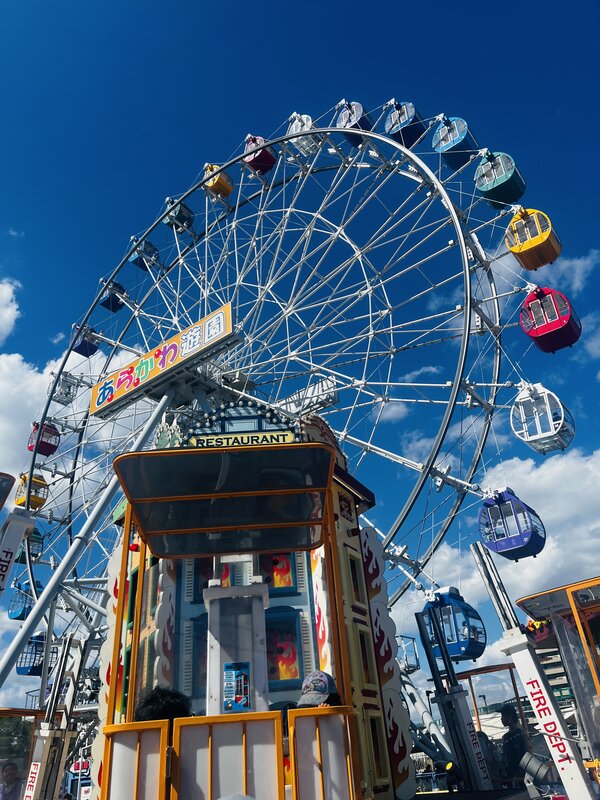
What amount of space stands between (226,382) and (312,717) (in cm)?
1522

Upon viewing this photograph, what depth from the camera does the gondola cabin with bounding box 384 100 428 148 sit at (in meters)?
19.5

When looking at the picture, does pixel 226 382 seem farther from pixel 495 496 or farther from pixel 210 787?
pixel 210 787

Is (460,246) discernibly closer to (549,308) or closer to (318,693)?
(549,308)

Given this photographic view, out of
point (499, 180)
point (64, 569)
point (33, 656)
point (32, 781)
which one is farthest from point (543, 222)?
point (33, 656)

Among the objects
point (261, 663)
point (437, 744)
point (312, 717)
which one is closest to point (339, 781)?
point (312, 717)

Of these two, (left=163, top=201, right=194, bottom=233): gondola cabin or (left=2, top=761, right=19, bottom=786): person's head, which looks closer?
(left=2, top=761, right=19, bottom=786): person's head

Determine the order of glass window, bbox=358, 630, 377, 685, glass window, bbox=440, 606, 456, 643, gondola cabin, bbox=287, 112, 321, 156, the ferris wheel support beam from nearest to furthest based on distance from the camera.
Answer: glass window, bbox=358, 630, 377, 685
the ferris wheel support beam
gondola cabin, bbox=287, 112, 321, 156
glass window, bbox=440, 606, 456, 643

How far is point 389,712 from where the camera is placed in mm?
11320

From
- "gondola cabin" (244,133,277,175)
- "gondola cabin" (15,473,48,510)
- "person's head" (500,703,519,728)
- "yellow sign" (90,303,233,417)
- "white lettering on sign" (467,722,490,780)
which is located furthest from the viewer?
"gondola cabin" (15,473,48,510)

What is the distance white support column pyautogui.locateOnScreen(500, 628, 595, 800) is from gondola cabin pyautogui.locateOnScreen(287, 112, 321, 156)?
17.3 metres

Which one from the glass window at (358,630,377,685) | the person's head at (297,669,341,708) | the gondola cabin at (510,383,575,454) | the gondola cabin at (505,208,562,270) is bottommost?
the person's head at (297,669,341,708)

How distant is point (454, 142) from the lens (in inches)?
742

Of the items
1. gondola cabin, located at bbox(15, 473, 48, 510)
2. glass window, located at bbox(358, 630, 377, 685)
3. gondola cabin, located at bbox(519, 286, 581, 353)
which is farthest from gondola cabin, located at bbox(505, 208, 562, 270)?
gondola cabin, located at bbox(15, 473, 48, 510)

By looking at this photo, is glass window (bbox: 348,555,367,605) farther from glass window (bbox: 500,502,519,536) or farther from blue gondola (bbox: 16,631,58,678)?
blue gondola (bbox: 16,631,58,678)
